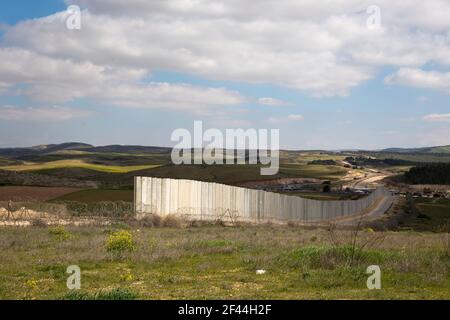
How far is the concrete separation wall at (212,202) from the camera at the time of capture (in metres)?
31.2

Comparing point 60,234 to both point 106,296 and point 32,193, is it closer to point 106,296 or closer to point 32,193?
point 106,296

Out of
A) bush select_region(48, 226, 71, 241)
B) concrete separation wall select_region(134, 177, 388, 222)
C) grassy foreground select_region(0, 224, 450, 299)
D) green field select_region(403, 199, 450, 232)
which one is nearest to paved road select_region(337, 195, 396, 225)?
green field select_region(403, 199, 450, 232)

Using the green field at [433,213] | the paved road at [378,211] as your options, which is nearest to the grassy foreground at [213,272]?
the paved road at [378,211]

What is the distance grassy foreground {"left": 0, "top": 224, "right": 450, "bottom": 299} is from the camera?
8.98 m

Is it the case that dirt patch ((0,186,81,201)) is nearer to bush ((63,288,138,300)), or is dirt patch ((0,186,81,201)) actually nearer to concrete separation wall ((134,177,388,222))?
concrete separation wall ((134,177,388,222))

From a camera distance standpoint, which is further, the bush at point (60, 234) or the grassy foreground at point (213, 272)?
the bush at point (60, 234)

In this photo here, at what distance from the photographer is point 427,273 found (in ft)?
35.5

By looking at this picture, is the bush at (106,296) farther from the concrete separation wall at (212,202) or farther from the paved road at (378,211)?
the paved road at (378,211)

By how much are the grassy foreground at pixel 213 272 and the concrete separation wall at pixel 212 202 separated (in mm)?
15182

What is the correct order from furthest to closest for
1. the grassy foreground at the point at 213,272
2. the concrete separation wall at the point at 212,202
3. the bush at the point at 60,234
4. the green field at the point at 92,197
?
the green field at the point at 92,197, the concrete separation wall at the point at 212,202, the bush at the point at 60,234, the grassy foreground at the point at 213,272

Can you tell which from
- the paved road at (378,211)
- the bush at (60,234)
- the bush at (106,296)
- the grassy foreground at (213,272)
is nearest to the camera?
the bush at (106,296)

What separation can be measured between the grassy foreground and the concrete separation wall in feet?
49.8

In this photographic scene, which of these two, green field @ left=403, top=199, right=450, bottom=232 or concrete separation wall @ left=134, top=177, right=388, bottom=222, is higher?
concrete separation wall @ left=134, top=177, right=388, bottom=222
